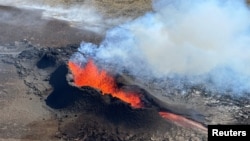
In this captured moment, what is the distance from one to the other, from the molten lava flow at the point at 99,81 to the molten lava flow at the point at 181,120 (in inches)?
55.5

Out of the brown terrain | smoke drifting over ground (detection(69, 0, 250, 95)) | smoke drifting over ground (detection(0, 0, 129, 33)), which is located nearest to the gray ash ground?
the brown terrain

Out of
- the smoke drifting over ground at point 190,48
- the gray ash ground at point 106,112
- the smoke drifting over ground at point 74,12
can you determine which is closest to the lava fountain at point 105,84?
the gray ash ground at point 106,112

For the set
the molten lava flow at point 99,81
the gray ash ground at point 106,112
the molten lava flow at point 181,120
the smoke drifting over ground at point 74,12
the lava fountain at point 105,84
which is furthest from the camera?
the smoke drifting over ground at point 74,12

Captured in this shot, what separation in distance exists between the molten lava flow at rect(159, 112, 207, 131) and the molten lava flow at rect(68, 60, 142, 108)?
4.62 ft

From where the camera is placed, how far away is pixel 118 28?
104 feet

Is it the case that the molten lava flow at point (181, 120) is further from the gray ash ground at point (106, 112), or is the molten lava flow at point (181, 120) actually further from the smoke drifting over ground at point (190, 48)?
the smoke drifting over ground at point (190, 48)

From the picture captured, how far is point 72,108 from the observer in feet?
76.9

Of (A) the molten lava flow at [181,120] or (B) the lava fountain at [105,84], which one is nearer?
(A) the molten lava flow at [181,120]

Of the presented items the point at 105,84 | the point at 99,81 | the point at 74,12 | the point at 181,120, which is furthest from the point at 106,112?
the point at 74,12

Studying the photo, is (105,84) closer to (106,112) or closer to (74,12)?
(106,112)

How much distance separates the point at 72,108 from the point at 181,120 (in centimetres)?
557

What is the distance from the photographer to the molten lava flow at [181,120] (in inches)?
877

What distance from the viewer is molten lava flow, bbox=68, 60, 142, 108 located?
76.9ft

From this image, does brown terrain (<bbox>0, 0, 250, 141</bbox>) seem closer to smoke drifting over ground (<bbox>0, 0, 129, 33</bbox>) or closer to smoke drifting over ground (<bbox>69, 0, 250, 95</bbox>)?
smoke drifting over ground (<bbox>69, 0, 250, 95</bbox>)
